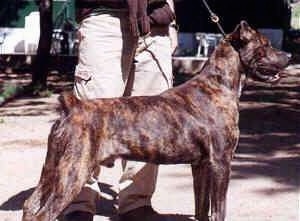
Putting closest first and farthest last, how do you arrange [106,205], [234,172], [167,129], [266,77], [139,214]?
[167,129] < [266,77] < [139,214] < [106,205] < [234,172]

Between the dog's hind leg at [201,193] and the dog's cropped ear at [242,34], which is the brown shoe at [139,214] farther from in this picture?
the dog's cropped ear at [242,34]

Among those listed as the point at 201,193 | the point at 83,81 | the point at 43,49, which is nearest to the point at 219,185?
the point at 201,193

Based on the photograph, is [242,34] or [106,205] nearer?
[242,34]

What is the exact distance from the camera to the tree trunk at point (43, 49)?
15493 millimetres

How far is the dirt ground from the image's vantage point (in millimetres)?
→ 6543

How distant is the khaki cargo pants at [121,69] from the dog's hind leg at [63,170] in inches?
32.7

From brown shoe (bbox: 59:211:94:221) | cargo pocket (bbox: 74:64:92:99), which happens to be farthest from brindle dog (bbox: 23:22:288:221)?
brown shoe (bbox: 59:211:94:221)

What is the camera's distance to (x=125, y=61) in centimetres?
583

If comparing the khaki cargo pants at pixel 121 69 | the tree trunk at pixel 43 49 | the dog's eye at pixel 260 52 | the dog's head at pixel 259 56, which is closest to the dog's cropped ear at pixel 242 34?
the dog's head at pixel 259 56

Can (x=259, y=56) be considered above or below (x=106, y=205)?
above

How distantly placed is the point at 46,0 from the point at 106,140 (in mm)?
10797

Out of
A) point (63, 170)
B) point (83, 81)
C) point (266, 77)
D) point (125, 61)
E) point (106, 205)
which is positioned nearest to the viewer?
point (63, 170)

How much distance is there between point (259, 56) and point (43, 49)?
1092 cm

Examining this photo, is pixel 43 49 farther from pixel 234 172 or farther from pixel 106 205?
pixel 106 205
